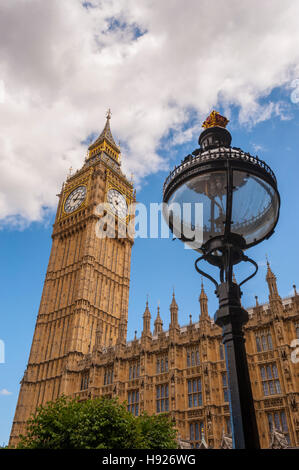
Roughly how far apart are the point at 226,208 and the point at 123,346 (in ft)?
129

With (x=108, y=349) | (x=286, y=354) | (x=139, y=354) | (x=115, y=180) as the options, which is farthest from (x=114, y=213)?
(x=286, y=354)

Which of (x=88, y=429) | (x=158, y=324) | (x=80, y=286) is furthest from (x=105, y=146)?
(x=88, y=429)

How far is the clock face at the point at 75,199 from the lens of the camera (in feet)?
211

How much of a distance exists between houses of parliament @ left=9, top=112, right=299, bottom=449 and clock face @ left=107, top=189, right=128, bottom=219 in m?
0.22

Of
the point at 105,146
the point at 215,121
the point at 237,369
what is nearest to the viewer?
the point at 237,369

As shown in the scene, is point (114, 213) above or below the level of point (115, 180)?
below

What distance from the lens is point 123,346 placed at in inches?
1684

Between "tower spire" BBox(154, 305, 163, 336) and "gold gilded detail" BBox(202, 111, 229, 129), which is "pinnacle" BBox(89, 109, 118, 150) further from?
"gold gilded detail" BBox(202, 111, 229, 129)

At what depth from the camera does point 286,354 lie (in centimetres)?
3016

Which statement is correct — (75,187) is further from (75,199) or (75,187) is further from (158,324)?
(158,324)

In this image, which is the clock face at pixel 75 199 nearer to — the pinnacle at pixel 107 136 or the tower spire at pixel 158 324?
the pinnacle at pixel 107 136
